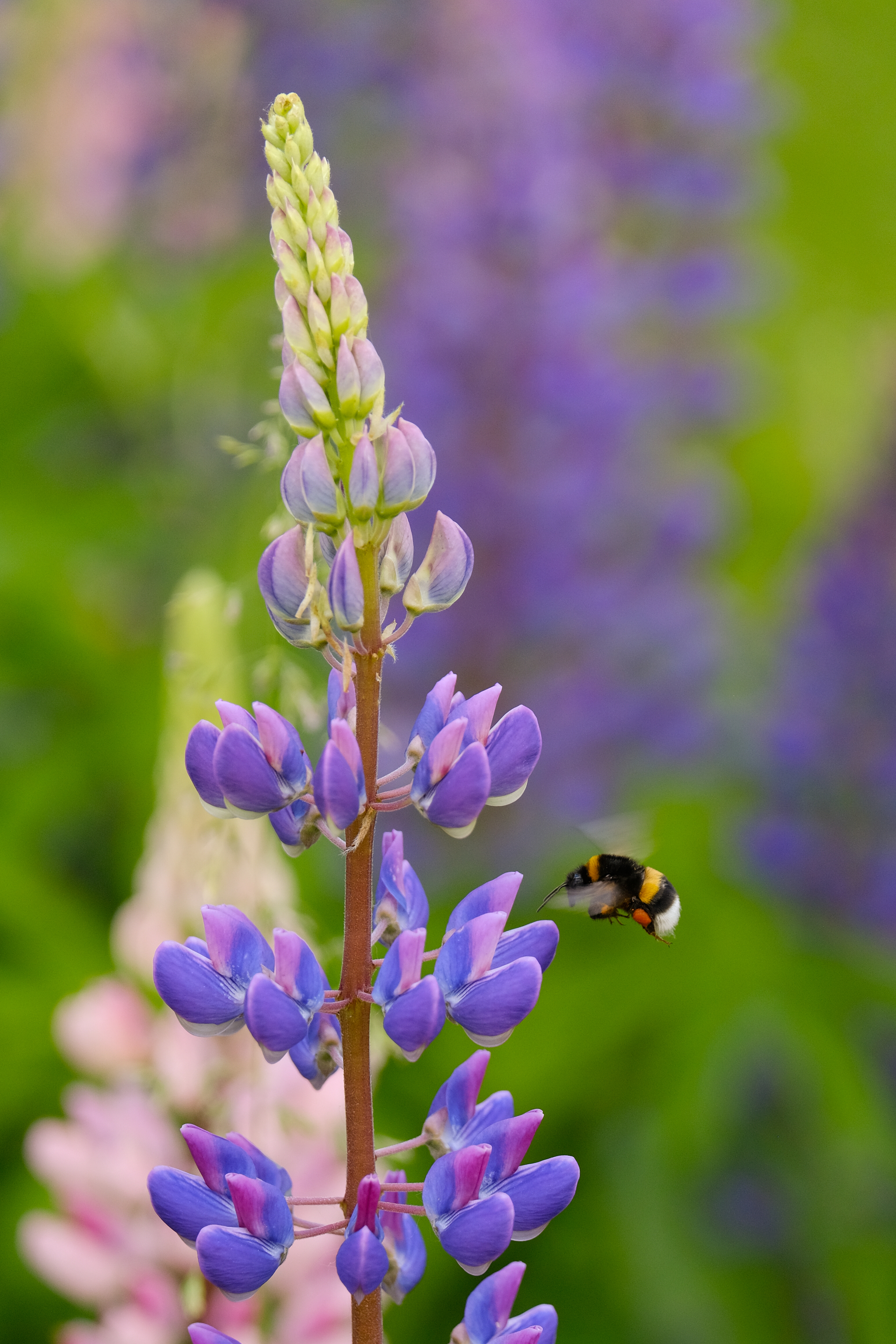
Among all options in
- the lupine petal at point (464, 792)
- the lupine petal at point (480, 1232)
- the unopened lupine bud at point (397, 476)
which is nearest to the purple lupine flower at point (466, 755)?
the lupine petal at point (464, 792)

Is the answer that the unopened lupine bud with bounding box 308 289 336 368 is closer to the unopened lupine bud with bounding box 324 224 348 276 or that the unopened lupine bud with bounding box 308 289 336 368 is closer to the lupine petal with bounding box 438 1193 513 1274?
the unopened lupine bud with bounding box 324 224 348 276

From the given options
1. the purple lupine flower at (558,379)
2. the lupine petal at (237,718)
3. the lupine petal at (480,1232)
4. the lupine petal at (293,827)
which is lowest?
the lupine petal at (480,1232)

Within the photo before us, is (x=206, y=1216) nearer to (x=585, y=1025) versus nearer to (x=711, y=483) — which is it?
(x=585, y=1025)

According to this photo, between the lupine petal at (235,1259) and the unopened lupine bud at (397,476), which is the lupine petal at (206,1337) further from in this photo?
the unopened lupine bud at (397,476)

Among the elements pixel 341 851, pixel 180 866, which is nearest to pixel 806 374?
pixel 180 866

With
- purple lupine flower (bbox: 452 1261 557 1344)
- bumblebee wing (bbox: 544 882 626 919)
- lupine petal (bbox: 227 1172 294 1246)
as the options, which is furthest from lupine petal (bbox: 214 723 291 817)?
bumblebee wing (bbox: 544 882 626 919)

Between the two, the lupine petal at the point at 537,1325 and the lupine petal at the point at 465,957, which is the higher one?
the lupine petal at the point at 465,957

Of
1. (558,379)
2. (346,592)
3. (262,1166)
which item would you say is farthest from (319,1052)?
(558,379)

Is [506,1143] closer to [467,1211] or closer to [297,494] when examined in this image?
[467,1211]
